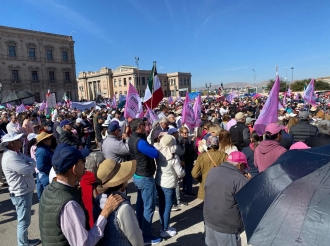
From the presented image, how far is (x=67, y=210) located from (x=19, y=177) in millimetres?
2211

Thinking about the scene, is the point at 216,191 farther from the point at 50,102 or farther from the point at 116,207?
the point at 50,102

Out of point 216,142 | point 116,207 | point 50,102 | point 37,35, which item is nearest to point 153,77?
point 216,142

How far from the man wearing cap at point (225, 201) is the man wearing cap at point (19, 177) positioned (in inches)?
101

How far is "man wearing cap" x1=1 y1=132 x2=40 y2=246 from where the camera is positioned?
3408mm

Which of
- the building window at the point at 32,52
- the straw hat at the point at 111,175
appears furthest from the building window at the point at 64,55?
the straw hat at the point at 111,175

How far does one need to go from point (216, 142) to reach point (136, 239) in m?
1.87

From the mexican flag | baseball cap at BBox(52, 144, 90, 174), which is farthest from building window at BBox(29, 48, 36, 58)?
baseball cap at BBox(52, 144, 90, 174)

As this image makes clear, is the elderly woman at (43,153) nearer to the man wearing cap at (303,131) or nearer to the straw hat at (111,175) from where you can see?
the straw hat at (111,175)

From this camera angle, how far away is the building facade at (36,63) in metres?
43.1

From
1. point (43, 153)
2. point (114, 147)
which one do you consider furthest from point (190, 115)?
point (43, 153)

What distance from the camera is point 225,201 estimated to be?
7.79ft

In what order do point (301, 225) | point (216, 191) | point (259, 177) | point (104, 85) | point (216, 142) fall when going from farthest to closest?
point (104, 85) < point (216, 142) < point (216, 191) < point (259, 177) < point (301, 225)

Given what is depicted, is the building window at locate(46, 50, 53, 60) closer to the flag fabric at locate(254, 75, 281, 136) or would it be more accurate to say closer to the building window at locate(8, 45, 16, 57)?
the building window at locate(8, 45, 16, 57)

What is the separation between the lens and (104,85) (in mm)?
77312
